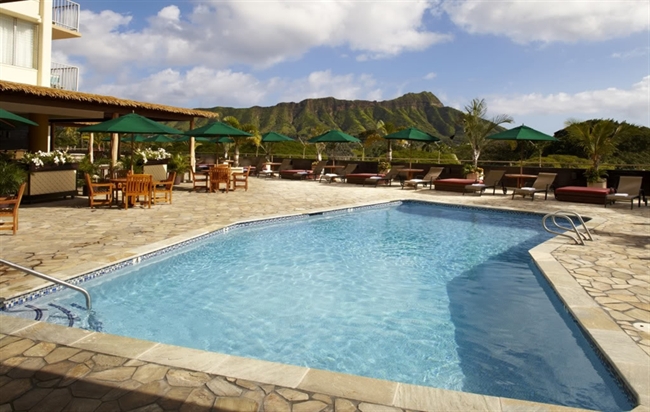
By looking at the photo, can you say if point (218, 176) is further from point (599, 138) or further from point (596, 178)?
point (599, 138)

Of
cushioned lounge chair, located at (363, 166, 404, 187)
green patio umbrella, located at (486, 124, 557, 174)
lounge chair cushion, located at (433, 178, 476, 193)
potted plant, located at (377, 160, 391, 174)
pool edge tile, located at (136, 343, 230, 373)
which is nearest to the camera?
pool edge tile, located at (136, 343, 230, 373)

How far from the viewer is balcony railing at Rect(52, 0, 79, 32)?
19719 millimetres

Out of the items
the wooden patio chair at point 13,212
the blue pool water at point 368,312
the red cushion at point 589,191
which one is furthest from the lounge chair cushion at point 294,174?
the wooden patio chair at point 13,212

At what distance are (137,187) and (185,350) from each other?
811cm

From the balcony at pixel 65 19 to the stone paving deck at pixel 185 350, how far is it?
14265 mm

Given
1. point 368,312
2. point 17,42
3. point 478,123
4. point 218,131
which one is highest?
point 17,42

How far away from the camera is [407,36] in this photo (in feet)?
52.2

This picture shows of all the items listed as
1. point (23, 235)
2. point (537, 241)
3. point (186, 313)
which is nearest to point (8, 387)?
point (186, 313)

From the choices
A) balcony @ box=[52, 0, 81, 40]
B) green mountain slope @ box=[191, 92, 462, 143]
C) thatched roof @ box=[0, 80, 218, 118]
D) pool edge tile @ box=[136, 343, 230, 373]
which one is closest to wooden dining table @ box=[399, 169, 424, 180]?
thatched roof @ box=[0, 80, 218, 118]

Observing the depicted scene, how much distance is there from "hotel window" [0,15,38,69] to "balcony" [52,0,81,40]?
2.19 metres

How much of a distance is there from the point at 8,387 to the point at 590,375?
156 inches

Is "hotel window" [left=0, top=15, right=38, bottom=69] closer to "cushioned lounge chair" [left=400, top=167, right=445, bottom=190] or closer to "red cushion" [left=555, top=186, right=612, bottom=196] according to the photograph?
"cushioned lounge chair" [left=400, top=167, right=445, bottom=190]

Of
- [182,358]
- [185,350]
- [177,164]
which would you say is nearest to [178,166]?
[177,164]

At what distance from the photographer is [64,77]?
19969 millimetres
